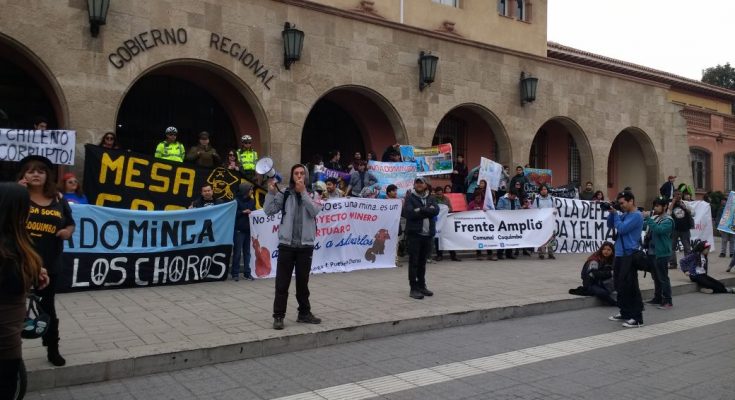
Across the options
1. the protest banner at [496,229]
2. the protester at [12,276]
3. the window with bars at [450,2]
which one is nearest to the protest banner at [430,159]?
the protest banner at [496,229]

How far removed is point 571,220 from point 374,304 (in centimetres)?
926

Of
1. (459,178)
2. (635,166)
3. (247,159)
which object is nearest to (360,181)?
(247,159)

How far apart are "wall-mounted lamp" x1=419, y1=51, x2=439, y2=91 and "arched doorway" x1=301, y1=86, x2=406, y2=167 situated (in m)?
1.59

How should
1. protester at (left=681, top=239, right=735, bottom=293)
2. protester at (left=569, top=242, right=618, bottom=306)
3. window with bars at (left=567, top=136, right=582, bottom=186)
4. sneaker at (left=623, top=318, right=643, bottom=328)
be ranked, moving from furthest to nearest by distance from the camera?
window with bars at (left=567, top=136, right=582, bottom=186) < protester at (left=681, top=239, right=735, bottom=293) < protester at (left=569, top=242, right=618, bottom=306) < sneaker at (left=623, top=318, right=643, bottom=328)

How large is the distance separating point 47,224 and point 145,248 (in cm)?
416

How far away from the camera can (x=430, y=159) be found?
Result: 14750mm

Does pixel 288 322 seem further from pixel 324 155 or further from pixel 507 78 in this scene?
pixel 507 78

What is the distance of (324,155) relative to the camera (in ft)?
55.6

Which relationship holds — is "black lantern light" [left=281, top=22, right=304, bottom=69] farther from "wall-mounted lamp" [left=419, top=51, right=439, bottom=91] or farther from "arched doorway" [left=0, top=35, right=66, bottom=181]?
"arched doorway" [left=0, top=35, right=66, bottom=181]

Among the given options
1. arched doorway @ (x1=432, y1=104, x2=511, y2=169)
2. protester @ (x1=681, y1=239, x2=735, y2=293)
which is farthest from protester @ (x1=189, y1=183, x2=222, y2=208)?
arched doorway @ (x1=432, y1=104, x2=511, y2=169)

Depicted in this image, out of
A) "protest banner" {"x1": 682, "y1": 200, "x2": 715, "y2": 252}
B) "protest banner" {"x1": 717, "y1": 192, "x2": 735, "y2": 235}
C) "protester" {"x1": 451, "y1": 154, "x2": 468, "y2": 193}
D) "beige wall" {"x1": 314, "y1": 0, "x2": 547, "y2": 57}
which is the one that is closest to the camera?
"protest banner" {"x1": 717, "y1": 192, "x2": 735, "y2": 235}

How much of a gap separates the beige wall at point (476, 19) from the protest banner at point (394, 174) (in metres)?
6.43

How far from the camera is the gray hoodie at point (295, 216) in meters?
6.77

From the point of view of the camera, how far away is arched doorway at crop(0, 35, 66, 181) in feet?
38.7
